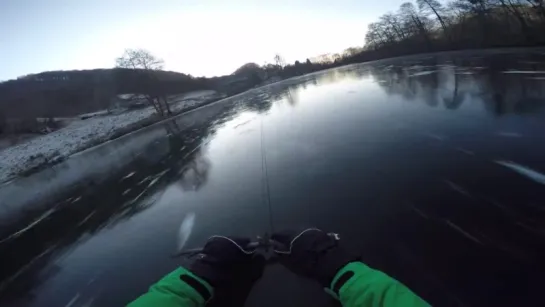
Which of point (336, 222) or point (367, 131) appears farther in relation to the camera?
point (367, 131)

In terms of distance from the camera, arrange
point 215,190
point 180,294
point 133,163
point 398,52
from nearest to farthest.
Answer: point 180,294, point 215,190, point 133,163, point 398,52

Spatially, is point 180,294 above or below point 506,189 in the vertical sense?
above

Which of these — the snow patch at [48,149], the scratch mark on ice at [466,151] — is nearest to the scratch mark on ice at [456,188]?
the scratch mark on ice at [466,151]

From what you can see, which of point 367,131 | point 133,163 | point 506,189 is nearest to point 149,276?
point 506,189

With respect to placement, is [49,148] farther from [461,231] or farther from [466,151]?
[461,231]

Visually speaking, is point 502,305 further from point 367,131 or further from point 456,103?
point 456,103

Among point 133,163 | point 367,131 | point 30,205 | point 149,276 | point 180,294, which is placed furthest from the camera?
point 133,163
